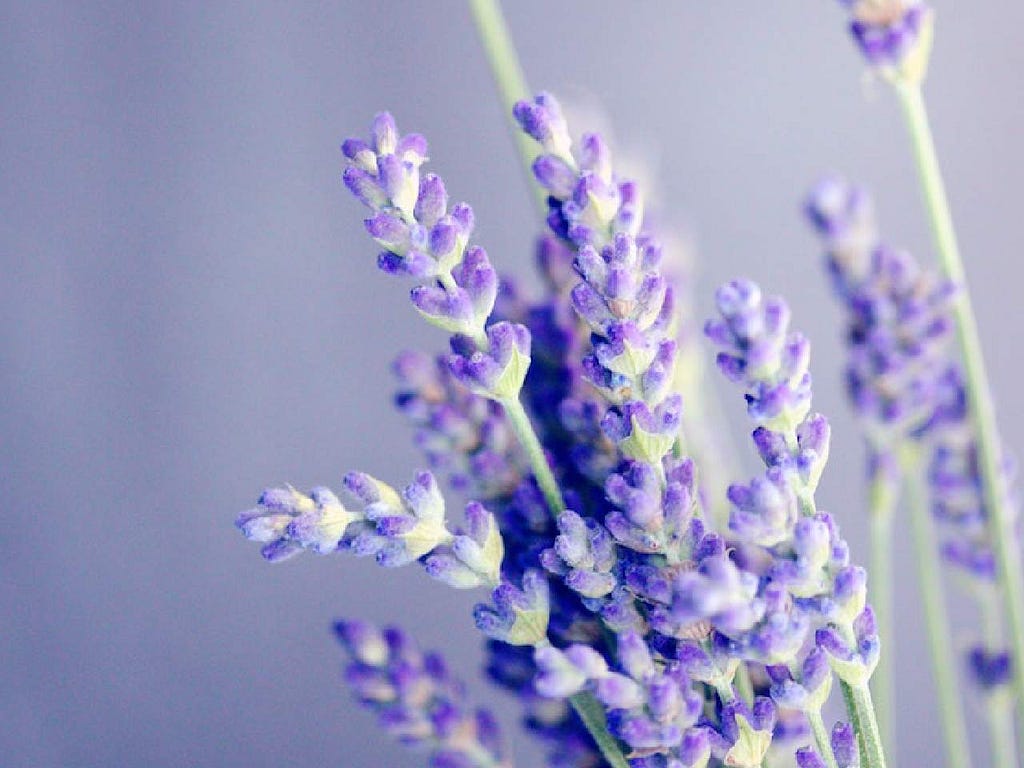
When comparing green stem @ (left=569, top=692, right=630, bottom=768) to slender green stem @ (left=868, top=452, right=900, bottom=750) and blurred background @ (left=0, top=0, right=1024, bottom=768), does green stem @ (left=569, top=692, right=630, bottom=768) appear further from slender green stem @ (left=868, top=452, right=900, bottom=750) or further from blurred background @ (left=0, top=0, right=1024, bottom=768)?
blurred background @ (left=0, top=0, right=1024, bottom=768)

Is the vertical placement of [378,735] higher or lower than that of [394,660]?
lower

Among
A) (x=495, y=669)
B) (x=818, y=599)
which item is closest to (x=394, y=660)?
(x=495, y=669)

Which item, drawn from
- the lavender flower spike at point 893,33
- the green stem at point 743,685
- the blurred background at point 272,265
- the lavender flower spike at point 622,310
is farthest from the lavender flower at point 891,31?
the blurred background at point 272,265

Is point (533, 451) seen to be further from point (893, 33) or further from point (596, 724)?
point (893, 33)

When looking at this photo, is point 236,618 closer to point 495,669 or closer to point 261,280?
point 261,280

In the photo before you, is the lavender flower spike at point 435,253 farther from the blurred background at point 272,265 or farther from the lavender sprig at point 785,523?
the blurred background at point 272,265

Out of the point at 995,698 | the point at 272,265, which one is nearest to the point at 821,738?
the point at 995,698
